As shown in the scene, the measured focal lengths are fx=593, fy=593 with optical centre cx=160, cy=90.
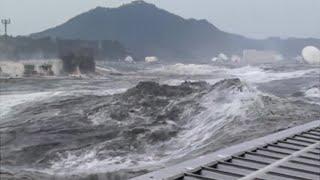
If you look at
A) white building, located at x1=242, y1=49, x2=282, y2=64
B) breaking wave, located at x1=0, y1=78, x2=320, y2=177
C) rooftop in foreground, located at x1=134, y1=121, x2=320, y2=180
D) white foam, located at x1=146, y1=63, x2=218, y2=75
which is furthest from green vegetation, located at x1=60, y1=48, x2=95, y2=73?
white building, located at x1=242, y1=49, x2=282, y2=64

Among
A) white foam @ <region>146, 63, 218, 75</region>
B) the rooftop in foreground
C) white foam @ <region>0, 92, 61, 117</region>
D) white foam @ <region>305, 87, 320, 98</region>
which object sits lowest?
white foam @ <region>146, 63, 218, 75</region>

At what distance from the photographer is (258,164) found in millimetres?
6477

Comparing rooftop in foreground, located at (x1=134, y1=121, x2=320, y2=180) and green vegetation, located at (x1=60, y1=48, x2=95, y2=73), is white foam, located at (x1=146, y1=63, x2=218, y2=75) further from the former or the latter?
rooftop in foreground, located at (x1=134, y1=121, x2=320, y2=180)

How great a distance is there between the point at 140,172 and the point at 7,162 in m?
4.09

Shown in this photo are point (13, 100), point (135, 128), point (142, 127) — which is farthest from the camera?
point (13, 100)

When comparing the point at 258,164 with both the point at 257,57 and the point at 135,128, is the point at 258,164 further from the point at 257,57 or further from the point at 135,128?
the point at 257,57

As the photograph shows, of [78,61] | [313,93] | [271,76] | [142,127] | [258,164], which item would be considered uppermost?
[258,164]

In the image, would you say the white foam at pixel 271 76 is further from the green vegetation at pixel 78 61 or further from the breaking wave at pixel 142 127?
the breaking wave at pixel 142 127

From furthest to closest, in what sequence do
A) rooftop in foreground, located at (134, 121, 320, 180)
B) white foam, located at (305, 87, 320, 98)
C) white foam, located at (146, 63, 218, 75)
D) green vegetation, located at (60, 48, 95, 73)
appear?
white foam, located at (146, 63, 218, 75) → green vegetation, located at (60, 48, 95, 73) → white foam, located at (305, 87, 320, 98) → rooftop in foreground, located at (134, 121, 320, 180)

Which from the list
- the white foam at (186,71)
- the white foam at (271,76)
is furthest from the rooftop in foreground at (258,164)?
the white foam at (186,71)

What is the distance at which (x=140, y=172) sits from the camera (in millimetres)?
9289

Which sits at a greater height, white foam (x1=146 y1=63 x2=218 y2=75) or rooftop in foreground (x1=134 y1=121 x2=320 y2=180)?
rooftop in foreground (x1=134 y1=121 x2=320 y2=180)

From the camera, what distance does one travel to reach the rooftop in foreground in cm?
573

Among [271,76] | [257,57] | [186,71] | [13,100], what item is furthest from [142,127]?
[257,57]
